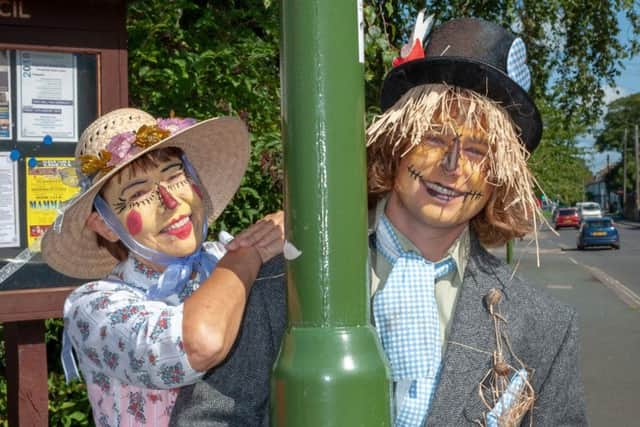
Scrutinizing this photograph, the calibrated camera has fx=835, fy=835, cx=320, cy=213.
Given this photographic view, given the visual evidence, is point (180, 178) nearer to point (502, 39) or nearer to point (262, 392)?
point (262, 392)

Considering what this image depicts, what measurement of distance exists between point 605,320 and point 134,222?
36.5 ft

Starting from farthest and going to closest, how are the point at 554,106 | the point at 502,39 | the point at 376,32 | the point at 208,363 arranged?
the point at 554,106 < the point at 376,32 < the point at 502,39 < the point at 208,363

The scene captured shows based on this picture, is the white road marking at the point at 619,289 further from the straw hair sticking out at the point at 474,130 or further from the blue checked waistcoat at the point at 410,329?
the blue checked waistcoat at the point at 410,329

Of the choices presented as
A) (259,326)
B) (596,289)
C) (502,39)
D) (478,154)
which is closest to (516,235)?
(478,154)

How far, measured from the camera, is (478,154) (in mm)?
1977

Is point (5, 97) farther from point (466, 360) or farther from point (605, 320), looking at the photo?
point (605, 320)

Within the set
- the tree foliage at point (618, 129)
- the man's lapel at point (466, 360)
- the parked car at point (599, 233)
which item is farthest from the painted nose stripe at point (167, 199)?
the tree foliage at point (618, 129)

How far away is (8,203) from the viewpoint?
3.12m

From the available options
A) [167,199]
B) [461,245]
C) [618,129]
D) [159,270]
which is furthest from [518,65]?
[618,129]

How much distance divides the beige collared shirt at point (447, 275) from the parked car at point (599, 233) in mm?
29518

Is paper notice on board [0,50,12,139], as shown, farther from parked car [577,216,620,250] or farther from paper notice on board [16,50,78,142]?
parked car [577,216,620,250]

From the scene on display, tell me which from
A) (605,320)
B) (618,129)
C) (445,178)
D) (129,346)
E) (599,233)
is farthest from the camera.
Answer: (618,129)

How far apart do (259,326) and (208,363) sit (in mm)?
170

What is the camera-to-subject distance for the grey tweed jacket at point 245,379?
186 cm
